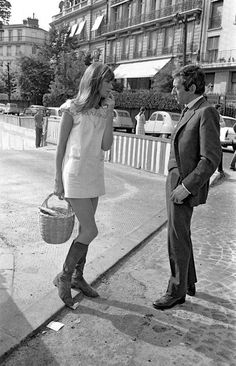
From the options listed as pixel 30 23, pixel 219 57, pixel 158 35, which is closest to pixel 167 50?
pixel 158 35

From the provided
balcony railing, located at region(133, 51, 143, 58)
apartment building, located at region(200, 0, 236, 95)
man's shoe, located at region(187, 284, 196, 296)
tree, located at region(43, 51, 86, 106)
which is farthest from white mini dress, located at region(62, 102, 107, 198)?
balcony railing, located at region(133, 51, 143, 58)

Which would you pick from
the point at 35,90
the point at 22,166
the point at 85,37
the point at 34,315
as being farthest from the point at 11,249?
the point at 85,37

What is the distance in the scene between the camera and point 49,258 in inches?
159

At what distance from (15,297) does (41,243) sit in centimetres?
128

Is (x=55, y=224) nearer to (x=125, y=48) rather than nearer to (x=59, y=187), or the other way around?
(x=59, y=187)

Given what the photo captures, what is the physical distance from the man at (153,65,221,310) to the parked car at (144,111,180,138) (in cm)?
1788

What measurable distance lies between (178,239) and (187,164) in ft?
2.03

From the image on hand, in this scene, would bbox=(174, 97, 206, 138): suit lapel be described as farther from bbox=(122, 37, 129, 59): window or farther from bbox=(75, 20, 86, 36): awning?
bbox=(75, 20, 86, 36): awning

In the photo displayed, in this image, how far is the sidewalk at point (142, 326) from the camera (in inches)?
101

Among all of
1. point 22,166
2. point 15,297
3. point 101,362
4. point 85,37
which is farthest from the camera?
point 85,37

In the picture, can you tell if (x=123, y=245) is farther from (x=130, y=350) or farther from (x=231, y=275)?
(x=130, y=350)

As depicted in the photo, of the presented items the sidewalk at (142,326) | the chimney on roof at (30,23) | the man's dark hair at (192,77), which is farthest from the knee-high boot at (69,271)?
the chimney on roof at (30,23)

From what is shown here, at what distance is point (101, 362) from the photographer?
2496 millimetres

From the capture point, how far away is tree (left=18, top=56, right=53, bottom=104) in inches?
2087
